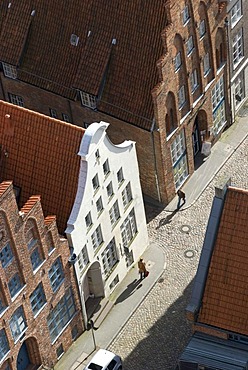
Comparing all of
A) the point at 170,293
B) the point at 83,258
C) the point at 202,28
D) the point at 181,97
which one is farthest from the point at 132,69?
the point at 170,293

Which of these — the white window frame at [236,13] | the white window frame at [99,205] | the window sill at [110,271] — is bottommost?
the window sill at [110,271]

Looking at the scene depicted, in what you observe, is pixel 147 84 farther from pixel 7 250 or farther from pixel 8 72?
pixel 7 250

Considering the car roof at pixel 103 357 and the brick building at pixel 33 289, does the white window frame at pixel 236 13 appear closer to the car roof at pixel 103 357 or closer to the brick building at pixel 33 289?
the brick building at pixel 33 289

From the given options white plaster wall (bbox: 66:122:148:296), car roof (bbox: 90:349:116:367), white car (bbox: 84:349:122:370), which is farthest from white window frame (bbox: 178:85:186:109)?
white car (bbox: 84:349:122:370)

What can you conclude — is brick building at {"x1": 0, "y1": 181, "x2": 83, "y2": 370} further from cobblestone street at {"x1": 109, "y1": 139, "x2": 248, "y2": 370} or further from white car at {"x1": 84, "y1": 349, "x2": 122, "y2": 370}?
cobblestone street at {"x1": 109, "y1": 139, "x2": 248, "y2": 370}

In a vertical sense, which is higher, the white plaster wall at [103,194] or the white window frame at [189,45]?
the white window frame at [189,45]

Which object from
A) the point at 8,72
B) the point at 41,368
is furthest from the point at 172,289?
the point at 8,72

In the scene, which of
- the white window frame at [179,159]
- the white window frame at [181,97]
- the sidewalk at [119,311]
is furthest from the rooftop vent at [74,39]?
the sidewalk at [119,311]
